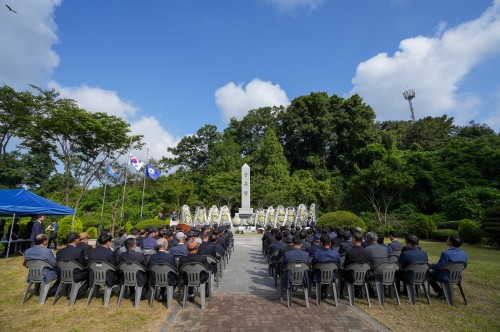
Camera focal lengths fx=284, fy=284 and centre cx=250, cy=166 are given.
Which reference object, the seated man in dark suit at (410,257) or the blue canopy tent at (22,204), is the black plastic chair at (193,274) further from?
the blue canopy tent at (22,204)

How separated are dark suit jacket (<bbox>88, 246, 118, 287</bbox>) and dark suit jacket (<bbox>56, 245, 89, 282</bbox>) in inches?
6.7

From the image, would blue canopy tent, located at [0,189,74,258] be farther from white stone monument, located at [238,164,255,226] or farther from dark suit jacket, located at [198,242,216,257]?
white stone monument, located at [238,164,255,226]

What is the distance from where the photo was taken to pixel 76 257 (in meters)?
5.16

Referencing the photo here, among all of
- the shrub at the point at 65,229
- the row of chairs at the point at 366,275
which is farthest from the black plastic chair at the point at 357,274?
the shrub at the point at 65,229

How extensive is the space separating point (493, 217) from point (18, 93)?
26.6 meters

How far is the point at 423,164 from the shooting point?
79.7 ft

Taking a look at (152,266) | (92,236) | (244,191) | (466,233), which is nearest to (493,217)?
(466,233)

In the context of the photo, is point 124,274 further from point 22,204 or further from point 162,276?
point 22,204

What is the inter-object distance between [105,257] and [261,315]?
9.93 feet

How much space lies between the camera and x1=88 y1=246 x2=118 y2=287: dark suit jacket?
5.07m

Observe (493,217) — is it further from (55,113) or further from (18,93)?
(18,93)

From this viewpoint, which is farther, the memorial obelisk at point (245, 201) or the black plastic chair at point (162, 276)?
the memorial obelisk at point (245, 201)

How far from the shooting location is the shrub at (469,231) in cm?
1346

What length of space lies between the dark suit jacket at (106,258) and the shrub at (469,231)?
15468 mm
